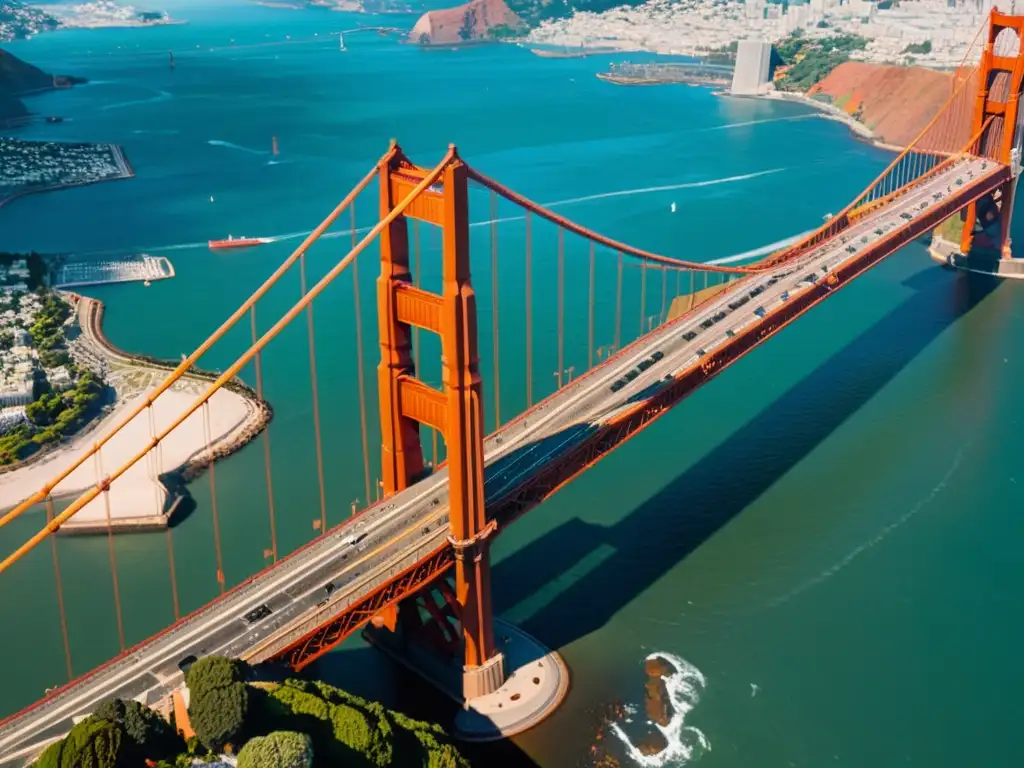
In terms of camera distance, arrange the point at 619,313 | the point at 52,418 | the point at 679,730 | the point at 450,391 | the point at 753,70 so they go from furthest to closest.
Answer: the point at 753,70 < the point at 619,313 < the point at 52,418 < the point at 679,730 < the point at 450,391

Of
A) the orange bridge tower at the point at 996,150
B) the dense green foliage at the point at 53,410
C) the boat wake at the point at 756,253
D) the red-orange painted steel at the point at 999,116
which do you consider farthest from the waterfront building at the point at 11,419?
the red-orange painted steel at the point at 999,116

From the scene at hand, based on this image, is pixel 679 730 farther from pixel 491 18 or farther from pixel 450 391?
pixel 491 18

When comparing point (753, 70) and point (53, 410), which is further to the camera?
point (753, 70)

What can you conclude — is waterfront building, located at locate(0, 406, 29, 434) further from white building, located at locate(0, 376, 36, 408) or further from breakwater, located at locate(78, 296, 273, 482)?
breakwater, located at locate(78, 296, 273, 482)

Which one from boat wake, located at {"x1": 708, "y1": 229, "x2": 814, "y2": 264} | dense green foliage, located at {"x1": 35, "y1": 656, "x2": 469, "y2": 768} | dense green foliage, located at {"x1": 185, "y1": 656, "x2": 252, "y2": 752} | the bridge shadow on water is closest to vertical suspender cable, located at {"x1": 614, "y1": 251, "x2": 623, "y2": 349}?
the bridge shadow on water

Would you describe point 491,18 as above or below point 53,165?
above

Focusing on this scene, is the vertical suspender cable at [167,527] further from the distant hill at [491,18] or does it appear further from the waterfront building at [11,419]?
the distant hill at [491,18]

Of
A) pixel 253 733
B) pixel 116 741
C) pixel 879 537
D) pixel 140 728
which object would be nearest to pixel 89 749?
pixel 116 741
